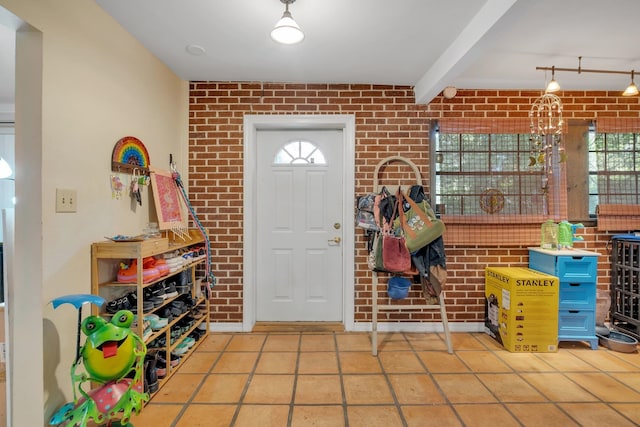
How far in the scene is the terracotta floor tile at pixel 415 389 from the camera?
1.92 meters

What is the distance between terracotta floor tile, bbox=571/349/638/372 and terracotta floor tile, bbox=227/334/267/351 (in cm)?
261

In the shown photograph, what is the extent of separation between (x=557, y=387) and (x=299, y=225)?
7.57 feet

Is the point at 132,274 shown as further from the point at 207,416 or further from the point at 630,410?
the point at 630,410

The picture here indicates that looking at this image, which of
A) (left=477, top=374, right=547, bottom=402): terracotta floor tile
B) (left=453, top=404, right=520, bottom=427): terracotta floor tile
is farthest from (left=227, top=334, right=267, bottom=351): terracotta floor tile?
(left=477, top=374, right=547, bottom=402): terracotta floor tile

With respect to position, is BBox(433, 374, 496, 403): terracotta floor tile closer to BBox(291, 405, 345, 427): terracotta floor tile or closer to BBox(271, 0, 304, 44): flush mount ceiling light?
BBox(291, 405, 345, 427): terracotta floor tile

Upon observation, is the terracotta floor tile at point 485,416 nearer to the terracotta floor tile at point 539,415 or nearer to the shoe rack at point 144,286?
the terracotta floor tile at point 539,415

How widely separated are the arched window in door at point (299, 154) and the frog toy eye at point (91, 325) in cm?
201

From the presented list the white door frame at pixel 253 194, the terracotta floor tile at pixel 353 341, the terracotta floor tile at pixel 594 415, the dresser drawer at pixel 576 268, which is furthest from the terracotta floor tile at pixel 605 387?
the white door frame at pixel 253 194

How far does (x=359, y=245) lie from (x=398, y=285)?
1.68ft

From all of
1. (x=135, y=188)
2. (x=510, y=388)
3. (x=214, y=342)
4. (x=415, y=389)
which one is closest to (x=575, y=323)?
(x=510, y=388)

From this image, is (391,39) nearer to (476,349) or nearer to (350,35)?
(350,35)

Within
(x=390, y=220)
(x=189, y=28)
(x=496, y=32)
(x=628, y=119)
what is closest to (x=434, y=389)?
(x=390, y=220)

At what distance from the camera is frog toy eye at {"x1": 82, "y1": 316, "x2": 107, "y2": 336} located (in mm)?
1480

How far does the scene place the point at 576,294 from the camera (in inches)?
104
